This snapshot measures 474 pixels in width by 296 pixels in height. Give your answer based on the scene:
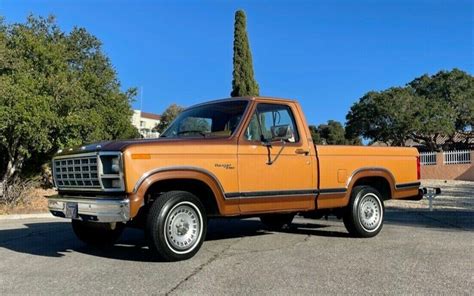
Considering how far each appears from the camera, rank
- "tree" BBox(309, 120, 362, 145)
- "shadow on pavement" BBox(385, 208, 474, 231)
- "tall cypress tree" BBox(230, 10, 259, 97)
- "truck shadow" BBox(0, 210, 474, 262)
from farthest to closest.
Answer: "tree" BBox(309, 120, 362, 145) < "tall cypress tree" BBox(230, 10, 259, 97) < "shadow on pavement" BBox(385, 208, 474, 231) < "truck shadow" BBox(0, 210, 474, 262)

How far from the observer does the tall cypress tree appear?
29.8 metres

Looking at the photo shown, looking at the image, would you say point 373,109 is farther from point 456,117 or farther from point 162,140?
point 162,140

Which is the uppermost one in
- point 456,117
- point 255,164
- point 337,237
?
point 456,117

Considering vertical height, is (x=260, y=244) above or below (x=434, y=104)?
below

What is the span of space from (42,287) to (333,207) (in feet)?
15.0

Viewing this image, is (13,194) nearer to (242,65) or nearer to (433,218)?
(433,218)

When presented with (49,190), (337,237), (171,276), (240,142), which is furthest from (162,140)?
(49,190)

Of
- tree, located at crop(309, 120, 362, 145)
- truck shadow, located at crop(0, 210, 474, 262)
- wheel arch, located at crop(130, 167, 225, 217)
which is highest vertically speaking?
tree, located at crop(309, 120, 362, 145)

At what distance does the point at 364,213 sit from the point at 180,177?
3577 mm

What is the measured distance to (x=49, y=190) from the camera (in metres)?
21.7

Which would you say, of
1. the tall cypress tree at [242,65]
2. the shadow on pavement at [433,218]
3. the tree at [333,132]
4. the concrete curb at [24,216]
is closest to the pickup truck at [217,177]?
the shadow on pavement at [433,218]

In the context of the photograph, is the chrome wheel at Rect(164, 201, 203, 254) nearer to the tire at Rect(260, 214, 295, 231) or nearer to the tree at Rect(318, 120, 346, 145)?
the tire at Rect(260, 214, 295, 231)

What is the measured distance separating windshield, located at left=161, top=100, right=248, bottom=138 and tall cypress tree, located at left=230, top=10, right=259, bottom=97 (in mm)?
21486

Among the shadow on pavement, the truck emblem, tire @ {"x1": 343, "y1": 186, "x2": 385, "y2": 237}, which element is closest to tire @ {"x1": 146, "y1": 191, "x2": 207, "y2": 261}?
the truck emblem
